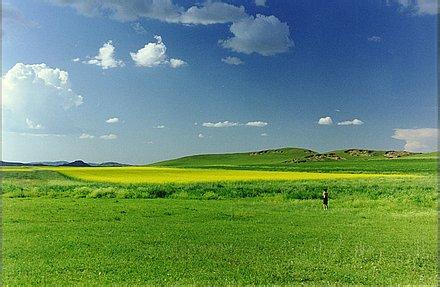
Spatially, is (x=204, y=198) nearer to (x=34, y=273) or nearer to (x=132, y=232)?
(x=132, y=232)

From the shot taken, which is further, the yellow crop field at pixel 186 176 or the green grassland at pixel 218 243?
the yellow crop field at pixel 186 176

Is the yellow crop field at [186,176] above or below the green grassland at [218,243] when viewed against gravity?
above

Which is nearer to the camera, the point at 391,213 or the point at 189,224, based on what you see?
the point at 189,224

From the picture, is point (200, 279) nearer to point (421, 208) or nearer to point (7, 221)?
point (7, 221)

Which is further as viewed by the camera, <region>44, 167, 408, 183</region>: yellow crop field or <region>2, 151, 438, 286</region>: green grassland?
<region>44, 167, 408, 183</region>: yellow crop field

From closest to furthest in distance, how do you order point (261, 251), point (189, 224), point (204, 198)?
point (261, 251)
point (189, 224)
point (204, 198)

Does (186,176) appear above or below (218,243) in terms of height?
above

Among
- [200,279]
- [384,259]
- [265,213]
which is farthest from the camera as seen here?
[265,213]

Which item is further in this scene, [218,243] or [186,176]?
[186,176]

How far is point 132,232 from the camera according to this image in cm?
2483

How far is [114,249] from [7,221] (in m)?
10.9

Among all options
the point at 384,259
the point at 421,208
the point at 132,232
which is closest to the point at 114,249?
the point at 132,232

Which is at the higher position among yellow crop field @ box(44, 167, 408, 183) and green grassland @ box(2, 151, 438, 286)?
yellow crop field @ box(44, 167, 408, 183)

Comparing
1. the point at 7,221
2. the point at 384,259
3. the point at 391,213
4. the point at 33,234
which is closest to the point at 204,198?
the point at 391,213
